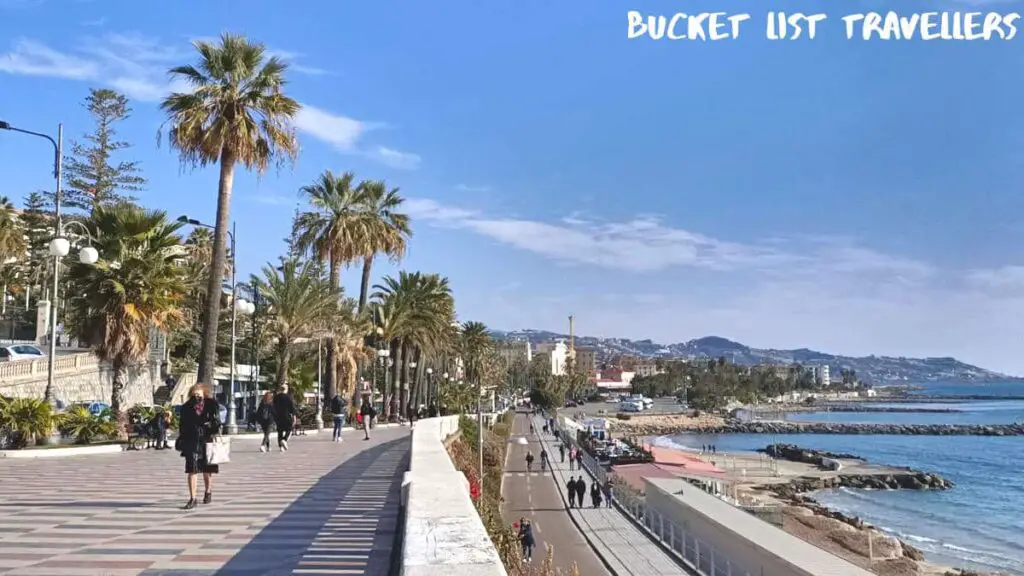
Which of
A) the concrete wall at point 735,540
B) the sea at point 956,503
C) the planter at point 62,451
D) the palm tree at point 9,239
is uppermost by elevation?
the palm tree at point 9,239

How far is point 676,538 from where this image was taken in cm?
2591

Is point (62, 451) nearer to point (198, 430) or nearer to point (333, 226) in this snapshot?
point (198, 430)

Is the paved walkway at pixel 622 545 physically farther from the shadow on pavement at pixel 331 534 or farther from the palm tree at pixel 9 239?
the palm tree at pixel 9 239

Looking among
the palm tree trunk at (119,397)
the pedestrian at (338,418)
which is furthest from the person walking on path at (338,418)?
the palm tree trunk at (119,397)

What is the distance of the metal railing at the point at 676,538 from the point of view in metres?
20.8

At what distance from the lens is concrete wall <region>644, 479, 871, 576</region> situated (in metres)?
16.0

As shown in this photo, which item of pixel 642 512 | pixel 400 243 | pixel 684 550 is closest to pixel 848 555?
pixel 642 512

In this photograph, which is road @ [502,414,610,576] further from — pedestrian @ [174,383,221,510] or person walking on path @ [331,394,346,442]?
pedestrian @ [174,383,221,510]

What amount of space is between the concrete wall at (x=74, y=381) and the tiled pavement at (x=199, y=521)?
683 inches

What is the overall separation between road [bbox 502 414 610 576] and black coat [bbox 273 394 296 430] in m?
6.24

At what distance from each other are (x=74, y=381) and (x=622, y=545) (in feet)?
76.2

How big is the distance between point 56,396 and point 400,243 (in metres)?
18.0

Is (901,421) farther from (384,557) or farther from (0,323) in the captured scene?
(384,557)

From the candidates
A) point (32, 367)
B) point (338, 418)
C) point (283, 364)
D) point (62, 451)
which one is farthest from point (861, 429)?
point (62, 451)
